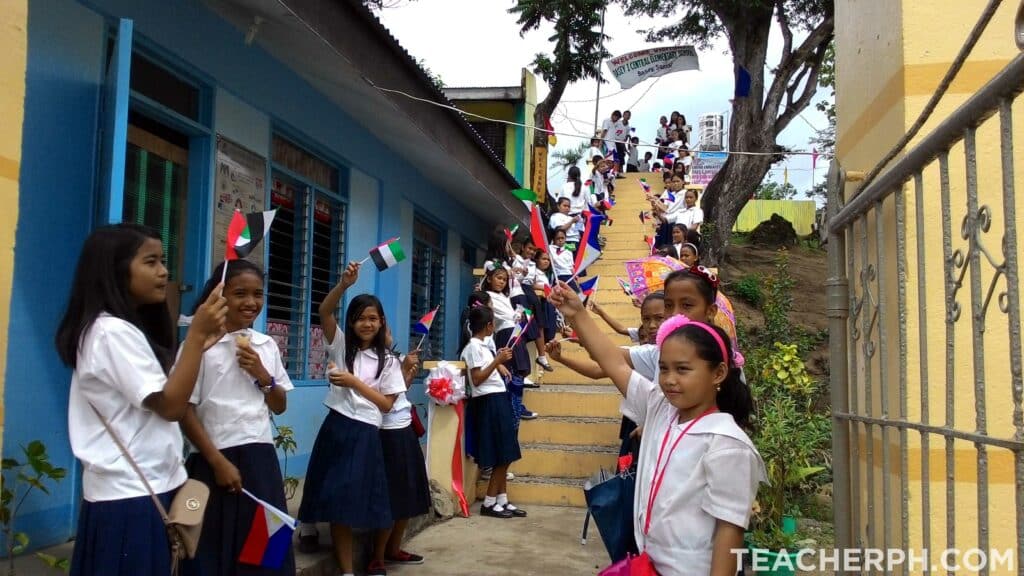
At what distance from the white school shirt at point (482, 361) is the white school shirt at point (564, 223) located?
469 centimetres

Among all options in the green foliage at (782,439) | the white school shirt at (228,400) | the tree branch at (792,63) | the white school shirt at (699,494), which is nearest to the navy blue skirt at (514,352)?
the green foliage at (782,439)

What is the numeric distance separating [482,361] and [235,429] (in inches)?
132

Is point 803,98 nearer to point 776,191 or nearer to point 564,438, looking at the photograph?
point 564,438

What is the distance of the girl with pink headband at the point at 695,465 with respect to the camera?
2135mm

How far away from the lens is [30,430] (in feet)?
11.4

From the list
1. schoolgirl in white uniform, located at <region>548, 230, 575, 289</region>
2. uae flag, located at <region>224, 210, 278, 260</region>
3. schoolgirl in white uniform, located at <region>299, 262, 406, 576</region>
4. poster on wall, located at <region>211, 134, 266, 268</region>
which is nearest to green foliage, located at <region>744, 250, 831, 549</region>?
schoolgirl in white uniform, located at <region>299, 262, 406, 576</region>

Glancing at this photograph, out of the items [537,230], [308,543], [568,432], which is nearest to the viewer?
[537,230]

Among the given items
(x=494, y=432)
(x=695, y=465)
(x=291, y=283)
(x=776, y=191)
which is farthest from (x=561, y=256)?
(x=776, y=191)

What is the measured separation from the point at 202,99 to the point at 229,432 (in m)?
2.55

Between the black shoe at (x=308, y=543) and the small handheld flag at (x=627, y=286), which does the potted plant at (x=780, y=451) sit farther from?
the black shoe at (x=308, y=543)

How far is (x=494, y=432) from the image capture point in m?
6.32

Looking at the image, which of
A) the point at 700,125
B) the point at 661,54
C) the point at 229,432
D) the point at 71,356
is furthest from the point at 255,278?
the point at 700,125

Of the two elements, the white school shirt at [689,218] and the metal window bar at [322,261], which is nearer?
the metal window bar at [322,261]

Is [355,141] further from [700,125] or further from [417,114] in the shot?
[700,125]
